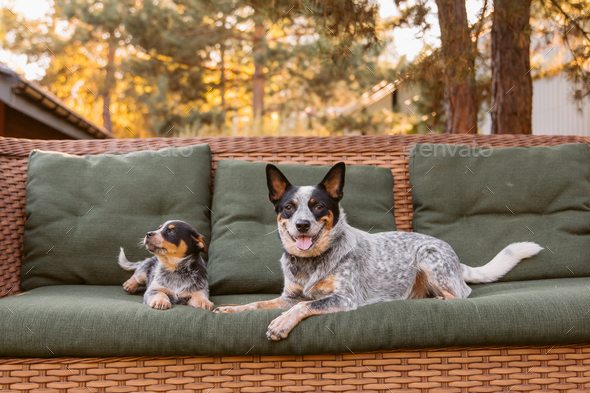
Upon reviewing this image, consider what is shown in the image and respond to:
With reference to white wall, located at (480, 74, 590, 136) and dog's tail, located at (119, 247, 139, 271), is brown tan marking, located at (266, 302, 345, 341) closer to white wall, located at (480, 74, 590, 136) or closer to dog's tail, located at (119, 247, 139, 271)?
dog's tail, located at (119, 247, 139, 271)

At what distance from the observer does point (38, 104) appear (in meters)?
5.18

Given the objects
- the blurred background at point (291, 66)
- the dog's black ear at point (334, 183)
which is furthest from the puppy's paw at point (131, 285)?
the blurred background at point (291, 66)

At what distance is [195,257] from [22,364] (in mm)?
817

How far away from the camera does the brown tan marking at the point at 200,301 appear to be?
193 centimetres

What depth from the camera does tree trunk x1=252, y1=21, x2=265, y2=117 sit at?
12125mm

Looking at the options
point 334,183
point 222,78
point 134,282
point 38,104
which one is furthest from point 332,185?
point 222,78

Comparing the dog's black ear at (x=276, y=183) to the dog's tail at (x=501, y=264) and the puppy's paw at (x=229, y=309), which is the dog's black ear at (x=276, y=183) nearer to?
the puppy's paw at (x=229, y=309)

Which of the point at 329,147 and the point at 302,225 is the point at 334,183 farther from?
the point at 329,147

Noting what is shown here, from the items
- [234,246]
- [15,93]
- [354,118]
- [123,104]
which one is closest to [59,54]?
[123,104]

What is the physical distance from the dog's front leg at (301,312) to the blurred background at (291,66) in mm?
2392

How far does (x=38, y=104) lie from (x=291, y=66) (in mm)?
9309

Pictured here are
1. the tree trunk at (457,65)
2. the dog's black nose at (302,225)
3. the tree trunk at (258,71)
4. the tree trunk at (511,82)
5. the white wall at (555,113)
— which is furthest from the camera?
the tree trunk at (258,71)

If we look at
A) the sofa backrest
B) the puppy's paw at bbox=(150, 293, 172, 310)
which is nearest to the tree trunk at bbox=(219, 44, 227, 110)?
the sofa backrest

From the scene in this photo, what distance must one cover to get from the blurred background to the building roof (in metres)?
0.02
